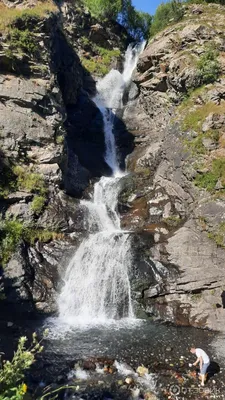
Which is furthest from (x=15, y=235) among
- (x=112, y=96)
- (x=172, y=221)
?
(x=112, y=96)

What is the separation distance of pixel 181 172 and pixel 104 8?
34.0 m

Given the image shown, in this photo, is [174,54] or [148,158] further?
[174,54]

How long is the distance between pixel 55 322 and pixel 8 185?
27.2 feet

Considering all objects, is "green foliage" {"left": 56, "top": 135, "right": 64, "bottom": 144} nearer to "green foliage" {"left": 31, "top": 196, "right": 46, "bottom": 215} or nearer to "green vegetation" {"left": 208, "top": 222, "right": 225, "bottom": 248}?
"green foliage" {"left": 31, "top": 196, "right": 46, "bottom": 215}

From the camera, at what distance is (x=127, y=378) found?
30.9 ft

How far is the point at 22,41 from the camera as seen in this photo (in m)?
21.5

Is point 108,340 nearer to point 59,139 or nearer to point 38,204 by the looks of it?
point 38,204

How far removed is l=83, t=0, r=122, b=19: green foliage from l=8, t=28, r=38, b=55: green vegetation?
25.3 meters

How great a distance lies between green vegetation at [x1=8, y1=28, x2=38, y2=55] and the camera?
2128 cm

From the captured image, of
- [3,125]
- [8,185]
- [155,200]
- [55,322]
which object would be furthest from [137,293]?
[3,125]

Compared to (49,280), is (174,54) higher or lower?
higher

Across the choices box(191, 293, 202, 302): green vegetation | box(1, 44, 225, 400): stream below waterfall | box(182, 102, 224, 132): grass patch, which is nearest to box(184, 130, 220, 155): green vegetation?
box(182, 102, 224, 132): grass patch

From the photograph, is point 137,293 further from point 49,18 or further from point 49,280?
point 49,18

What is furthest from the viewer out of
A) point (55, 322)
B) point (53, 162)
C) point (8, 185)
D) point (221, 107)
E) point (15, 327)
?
point (221, 107)
